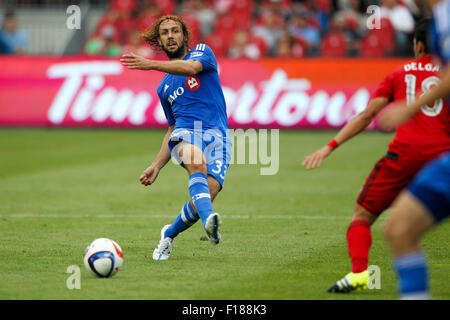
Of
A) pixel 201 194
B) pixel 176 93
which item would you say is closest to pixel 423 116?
pixel 201 194

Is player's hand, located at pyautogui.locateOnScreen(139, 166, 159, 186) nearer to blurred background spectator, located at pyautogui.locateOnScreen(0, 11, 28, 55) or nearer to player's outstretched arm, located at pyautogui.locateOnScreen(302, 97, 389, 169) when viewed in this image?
player's outstretched arm, located at pyautogui.locateOnScreen(302, 97, 389, 169)

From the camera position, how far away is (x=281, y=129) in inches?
824

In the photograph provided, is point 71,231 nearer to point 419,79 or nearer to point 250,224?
point 250,224

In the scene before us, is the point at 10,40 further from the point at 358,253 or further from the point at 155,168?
the point at 358,253

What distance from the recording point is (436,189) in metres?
4.26

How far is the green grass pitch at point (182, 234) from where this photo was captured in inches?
245

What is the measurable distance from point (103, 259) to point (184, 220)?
1.19 metres

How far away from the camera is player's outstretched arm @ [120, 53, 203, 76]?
21.6 feet

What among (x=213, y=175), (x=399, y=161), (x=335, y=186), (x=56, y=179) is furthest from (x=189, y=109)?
(x=56, y=179)

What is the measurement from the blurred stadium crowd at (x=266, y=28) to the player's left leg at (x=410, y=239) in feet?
60.5

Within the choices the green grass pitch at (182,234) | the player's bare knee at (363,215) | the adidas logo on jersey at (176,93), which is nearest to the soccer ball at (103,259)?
the green grass pitch at (182,234)

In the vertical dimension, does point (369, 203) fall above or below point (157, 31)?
below

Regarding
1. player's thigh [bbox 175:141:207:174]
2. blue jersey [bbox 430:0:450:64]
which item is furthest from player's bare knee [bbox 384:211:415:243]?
player's thigh [bbox 175:141:207:174]

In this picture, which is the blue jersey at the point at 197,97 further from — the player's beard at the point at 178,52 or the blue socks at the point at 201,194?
the blue socks at the point at 201,194
